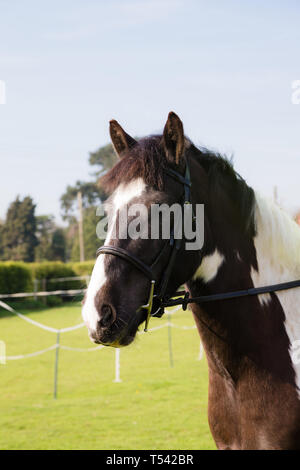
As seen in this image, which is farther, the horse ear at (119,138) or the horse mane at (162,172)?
the horse ear at (119,138)

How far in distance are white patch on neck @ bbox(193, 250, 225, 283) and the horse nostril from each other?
0.56m

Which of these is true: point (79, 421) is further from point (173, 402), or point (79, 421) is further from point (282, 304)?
point (282, 304)

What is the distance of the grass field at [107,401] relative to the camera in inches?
231

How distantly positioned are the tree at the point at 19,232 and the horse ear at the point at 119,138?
4573 centimetres

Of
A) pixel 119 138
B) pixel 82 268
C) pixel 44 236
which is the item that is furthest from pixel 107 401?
pixel 44 236

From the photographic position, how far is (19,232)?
4697cm

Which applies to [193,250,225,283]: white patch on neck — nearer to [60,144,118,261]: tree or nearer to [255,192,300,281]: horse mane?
[255,192,300,281]: horse mane

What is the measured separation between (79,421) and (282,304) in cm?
530

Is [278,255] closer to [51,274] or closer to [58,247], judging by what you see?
[51,274]

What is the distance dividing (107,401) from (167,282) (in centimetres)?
633

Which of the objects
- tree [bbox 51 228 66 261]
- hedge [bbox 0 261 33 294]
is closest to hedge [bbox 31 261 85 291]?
hedge [bbox 0 261 33 294]

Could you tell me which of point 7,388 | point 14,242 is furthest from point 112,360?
point 14,242

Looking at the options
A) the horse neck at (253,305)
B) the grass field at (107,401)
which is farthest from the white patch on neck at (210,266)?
the grass field at (107,401)
